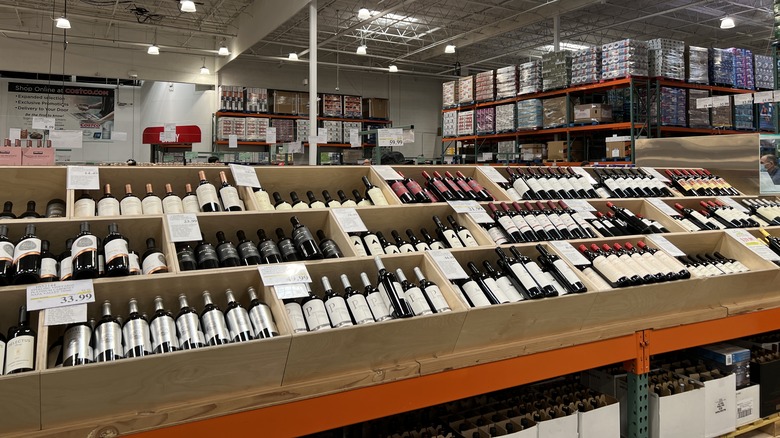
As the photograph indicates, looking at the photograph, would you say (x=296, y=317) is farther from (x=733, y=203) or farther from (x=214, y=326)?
(x=733, y=203)

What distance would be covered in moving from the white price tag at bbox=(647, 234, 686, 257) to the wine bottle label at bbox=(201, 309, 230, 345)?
90.2 inches

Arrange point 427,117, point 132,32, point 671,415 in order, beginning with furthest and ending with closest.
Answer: point 427,117, point 132,32, point 671,415

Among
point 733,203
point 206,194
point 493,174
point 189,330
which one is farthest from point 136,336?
point 733,203

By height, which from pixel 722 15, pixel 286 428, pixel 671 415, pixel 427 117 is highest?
pixel 722 15

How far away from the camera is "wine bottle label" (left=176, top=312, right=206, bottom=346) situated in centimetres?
181

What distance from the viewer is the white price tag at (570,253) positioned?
8.52ft

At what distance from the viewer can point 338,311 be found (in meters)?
2.03

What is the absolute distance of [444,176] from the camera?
10.5 ft

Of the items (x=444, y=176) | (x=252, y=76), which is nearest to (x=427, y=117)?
(x=252, y=76)

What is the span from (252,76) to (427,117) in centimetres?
607

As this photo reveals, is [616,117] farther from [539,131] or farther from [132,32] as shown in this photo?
[132,32]

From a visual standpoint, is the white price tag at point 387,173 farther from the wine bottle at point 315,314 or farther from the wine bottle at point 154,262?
the wine bottle at point 154,262

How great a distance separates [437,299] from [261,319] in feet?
2.25

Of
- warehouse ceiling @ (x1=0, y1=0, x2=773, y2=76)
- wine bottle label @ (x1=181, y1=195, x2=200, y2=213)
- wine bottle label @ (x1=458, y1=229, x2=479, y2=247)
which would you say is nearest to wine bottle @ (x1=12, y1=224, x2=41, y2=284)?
wine bottle label @ (x1=181, y1=195, x2=200, y2=213)
